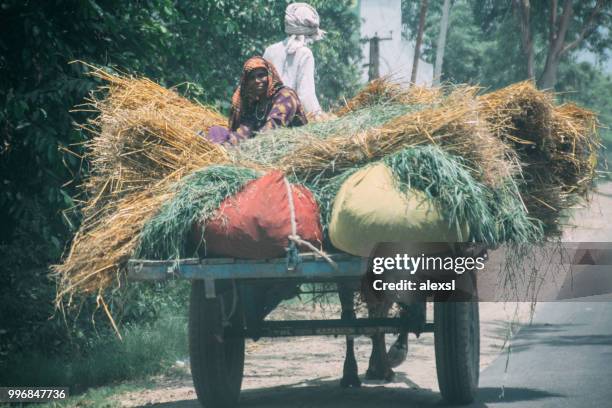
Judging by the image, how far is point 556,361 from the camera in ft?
25.5

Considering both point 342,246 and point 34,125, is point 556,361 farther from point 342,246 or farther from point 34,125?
point 34,125

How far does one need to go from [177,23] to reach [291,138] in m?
4.20

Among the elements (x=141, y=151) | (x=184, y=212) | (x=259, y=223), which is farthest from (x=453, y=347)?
(x=141, y=151)

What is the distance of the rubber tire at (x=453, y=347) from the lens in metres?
5.44

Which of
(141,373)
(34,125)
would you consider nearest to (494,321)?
(141,373)

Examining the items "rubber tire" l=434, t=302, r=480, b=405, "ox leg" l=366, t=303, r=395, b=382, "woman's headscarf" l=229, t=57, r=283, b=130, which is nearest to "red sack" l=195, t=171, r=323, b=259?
"rubber tire" l=434, t=302, r=480, b=405

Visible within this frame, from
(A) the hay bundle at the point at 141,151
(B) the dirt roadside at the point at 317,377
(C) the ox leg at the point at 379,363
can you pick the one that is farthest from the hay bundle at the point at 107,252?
(C) the ox leg at the point at 379,363

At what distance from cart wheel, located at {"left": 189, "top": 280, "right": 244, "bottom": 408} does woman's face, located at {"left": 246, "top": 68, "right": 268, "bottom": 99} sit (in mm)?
1383

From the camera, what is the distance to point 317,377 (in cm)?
755

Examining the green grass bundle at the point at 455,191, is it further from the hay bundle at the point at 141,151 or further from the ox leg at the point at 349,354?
the ox leg at the point at 349,354

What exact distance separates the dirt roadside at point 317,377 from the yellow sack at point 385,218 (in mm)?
891

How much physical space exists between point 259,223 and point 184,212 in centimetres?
40

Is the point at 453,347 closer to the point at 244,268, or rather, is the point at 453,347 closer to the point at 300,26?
the point at 244,268

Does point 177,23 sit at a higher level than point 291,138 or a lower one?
higher
